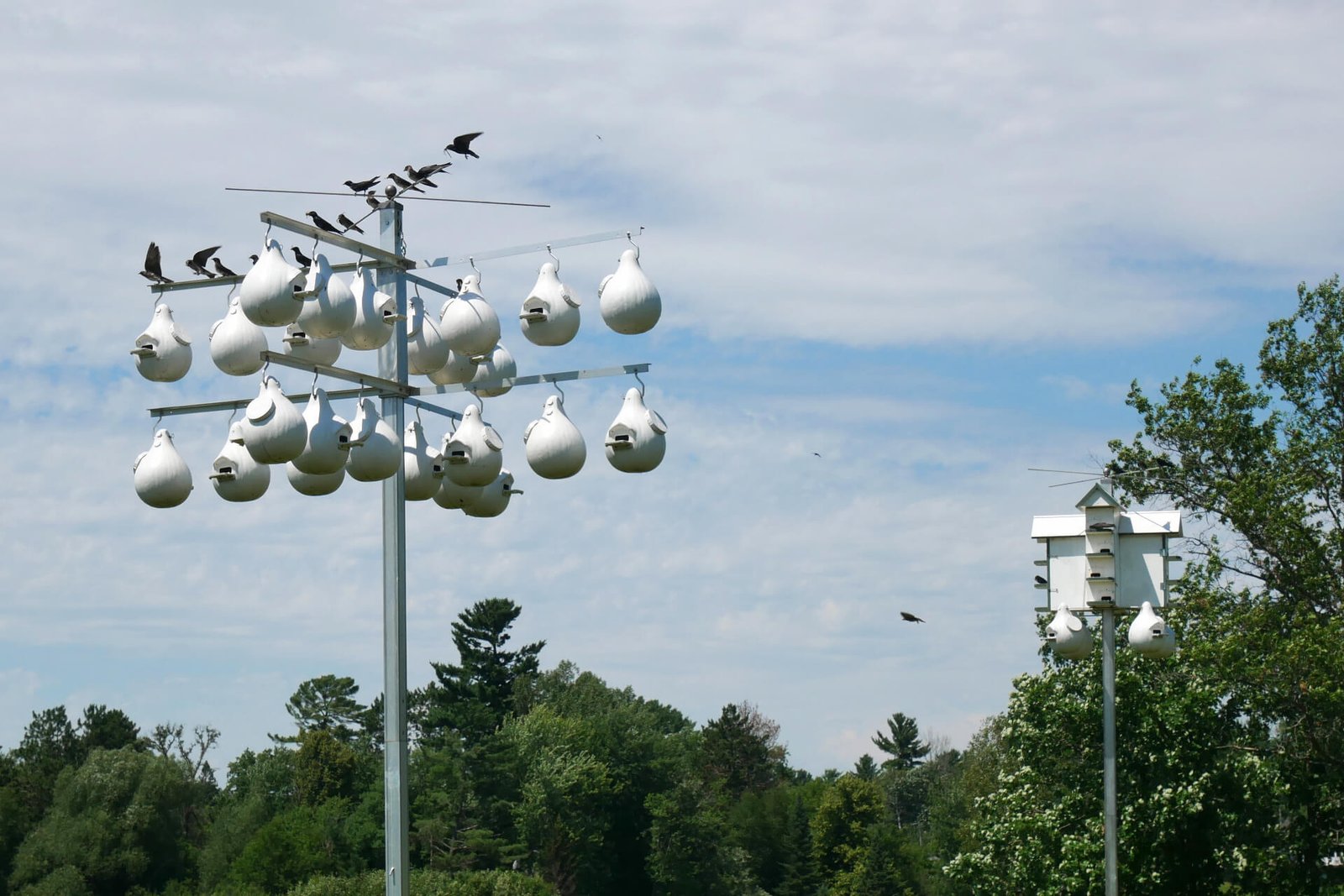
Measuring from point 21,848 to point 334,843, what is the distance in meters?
10.5

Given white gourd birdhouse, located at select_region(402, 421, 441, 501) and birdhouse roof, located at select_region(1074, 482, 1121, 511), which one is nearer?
white gourd birdhouse, located at select_region(402, 421, 441, 501)

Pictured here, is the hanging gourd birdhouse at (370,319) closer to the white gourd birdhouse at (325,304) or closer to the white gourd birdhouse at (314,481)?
the white gourd birdhouse at (325,304)

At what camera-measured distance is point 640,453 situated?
10750 millimetres

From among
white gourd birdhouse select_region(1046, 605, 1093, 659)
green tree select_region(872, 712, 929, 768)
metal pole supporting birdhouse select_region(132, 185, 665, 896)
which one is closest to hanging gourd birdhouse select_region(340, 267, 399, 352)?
metal pole supporting birdhouse select_region(132, 185, 665, 896)

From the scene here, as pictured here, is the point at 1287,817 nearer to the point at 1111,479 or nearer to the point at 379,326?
the point at 1111,479

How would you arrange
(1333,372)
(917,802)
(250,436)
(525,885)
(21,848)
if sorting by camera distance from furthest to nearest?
(917,802) < (21,848) < (525,885) < (1333,372) < (250,436)

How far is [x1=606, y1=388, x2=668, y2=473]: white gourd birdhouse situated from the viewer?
1070 centimetres

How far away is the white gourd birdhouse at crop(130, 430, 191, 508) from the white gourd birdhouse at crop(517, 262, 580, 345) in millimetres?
2389

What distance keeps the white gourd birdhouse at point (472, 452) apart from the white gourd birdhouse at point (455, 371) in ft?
1.48

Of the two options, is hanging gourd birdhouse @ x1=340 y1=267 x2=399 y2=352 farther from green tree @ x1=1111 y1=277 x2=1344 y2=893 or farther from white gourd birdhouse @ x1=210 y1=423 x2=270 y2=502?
green tree @ x1=1111 y1=277 x2=1344 y2=893

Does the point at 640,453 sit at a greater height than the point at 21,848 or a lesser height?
greater

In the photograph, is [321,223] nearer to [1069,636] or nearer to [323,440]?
[323,440]

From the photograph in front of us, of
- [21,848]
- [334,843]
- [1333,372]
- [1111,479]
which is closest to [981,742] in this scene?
[334,843]

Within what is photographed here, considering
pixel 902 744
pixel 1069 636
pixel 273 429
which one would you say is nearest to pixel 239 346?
pixel 273 429
